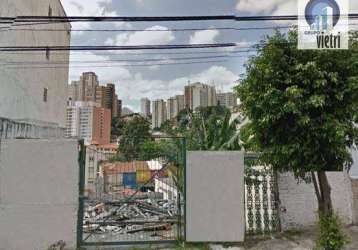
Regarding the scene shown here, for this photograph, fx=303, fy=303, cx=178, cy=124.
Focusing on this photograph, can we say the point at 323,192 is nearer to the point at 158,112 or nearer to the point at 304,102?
the point at 304,102

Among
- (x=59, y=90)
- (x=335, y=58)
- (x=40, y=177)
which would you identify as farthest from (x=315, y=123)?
(x=59, y=90)

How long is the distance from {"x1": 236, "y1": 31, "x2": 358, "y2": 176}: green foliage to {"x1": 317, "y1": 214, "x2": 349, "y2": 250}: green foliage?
3.17 feet

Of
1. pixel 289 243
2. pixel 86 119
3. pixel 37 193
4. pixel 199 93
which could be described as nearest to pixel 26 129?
pixel 37 193

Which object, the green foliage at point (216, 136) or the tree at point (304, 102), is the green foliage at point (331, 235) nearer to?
the tree at point (304, 102)

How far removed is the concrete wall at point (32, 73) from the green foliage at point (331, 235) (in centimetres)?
905

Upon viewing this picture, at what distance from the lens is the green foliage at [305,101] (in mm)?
5297

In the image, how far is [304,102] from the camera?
210 inches

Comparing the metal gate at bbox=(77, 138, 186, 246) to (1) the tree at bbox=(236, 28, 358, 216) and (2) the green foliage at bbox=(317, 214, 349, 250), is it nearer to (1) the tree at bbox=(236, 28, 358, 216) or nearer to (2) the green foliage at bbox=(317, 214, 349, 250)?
(1) the tree at bbox=(236, 28, 358, 216)

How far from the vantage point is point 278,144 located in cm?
573

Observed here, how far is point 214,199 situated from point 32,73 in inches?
371

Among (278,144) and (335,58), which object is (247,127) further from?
(335,58)

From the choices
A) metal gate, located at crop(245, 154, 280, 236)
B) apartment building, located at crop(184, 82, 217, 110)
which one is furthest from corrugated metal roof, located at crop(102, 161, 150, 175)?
apartment building, located at crop(184, 82, 217, 110)

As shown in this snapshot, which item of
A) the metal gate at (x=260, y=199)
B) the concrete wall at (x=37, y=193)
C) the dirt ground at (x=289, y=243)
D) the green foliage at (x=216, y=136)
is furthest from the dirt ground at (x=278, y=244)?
the green foliage at (x=216, y=136)

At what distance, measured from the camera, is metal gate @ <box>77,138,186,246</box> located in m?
5.96
